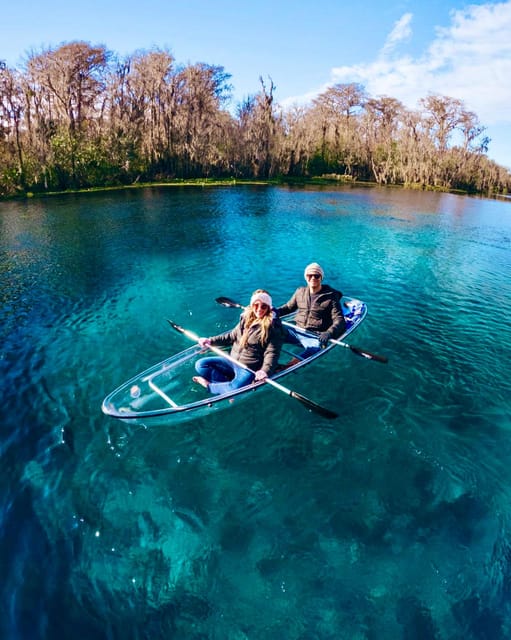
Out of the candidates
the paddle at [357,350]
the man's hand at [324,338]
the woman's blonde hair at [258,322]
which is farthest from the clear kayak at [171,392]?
the woman's blonde hair at [258,322]

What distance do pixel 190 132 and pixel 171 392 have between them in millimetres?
63349

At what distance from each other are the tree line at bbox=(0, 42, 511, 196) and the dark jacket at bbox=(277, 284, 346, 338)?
47.1 m

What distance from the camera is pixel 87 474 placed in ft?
24.1

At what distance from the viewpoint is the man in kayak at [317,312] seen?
1038 centimetres

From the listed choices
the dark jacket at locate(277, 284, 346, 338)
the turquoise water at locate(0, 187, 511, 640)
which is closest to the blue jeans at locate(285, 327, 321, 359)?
the dark jacket at locate(277, 284, 346, 338)

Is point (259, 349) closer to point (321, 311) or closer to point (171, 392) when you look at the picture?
point (171, 392)

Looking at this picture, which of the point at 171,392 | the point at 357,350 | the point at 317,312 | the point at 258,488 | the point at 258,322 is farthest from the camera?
the point at 317,312

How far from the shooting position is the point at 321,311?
10.7m

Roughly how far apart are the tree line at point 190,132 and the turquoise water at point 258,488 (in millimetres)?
42087

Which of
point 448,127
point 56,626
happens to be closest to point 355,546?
point 56,626

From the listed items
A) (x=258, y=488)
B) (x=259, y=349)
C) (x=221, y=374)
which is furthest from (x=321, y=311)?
(x=258, y=488)

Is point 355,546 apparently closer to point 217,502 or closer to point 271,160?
point 217,502

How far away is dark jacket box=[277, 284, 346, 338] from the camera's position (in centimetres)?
1059

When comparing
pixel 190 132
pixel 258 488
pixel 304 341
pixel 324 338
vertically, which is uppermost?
pixel 190 132
